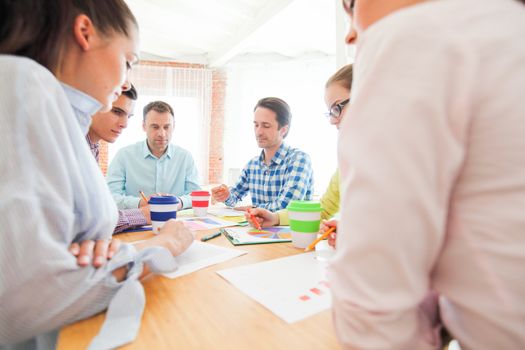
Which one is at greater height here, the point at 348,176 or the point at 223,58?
the point at 223,58

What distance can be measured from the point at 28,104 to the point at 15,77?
0.06m

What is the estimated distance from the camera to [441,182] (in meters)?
0.31

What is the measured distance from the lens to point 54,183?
51 centimetres

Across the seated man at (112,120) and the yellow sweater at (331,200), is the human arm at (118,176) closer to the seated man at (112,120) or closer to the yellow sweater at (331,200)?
the seated man at (112,120)

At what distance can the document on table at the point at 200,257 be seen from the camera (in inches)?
30.1

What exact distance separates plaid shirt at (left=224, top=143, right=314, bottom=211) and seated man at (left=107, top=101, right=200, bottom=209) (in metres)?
0.41

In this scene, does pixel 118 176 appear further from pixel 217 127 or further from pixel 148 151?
pixel 217 127

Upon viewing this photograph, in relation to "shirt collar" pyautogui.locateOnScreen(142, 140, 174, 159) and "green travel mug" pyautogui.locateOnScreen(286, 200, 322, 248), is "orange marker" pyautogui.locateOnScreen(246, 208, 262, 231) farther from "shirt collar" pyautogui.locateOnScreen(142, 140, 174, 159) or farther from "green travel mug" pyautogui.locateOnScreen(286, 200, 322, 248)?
"shirt collar" pyautogui.locateOnScreen(142, 140, 174, 159)

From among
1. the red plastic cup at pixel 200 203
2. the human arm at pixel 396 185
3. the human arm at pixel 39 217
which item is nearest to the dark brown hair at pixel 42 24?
the human arm at pixel 39 217

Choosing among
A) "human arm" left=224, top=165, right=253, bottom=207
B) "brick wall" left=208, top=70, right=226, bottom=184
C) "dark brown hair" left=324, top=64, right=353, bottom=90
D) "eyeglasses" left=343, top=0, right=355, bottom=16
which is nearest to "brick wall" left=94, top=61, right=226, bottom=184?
"brick wall" left=208, top=70, right=226, bottom=184

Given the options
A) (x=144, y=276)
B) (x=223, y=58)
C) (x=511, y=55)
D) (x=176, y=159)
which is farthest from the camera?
Answer: (x=223, y=58)

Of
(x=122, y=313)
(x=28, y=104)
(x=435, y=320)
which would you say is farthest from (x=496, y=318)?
(x=28, y=104)

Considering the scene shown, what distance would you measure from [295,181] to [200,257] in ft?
3.84

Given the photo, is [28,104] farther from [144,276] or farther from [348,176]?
[348,176]
